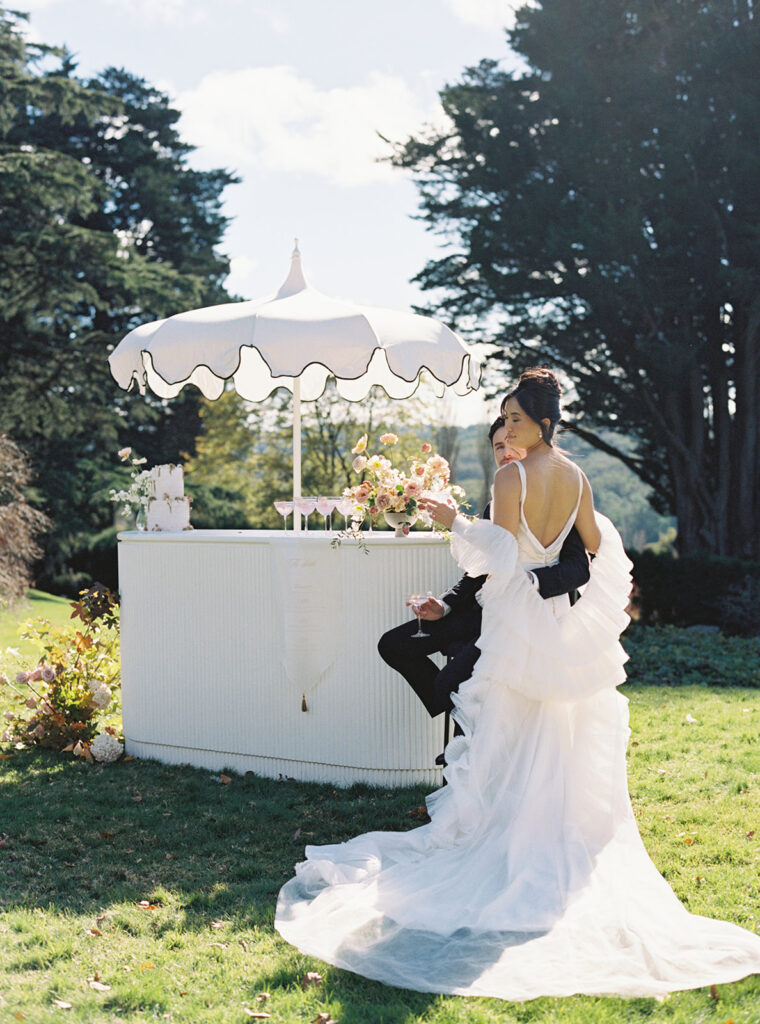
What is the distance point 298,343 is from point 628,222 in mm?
11623

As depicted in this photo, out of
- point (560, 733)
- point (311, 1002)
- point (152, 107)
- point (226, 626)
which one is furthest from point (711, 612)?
point (152, 107)

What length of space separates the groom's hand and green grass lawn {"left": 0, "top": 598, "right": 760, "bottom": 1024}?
1048 millimetres

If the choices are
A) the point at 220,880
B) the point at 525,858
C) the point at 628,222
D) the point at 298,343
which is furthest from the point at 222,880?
the point at 628,222

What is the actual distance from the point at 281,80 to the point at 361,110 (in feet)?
24.5

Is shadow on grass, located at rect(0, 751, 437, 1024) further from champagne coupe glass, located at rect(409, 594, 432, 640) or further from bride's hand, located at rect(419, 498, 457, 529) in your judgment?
bride's hand, located at rect(419, 498, 457, 529)

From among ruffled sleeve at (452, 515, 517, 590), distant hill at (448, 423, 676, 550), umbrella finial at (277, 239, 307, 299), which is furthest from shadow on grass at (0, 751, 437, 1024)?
distant hill at (448, 423, 676, 550)

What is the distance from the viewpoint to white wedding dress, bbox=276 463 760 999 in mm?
3480

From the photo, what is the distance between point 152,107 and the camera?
29781mm

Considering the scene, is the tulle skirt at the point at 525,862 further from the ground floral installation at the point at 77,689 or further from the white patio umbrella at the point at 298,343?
the ground floral installation at the point at 77,689

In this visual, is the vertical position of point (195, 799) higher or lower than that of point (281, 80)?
lower

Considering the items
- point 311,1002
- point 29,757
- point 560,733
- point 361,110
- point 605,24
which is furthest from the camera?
point 361,110

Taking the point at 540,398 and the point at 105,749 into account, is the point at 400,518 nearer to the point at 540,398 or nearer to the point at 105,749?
the point at 540,398

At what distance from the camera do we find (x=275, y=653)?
628 centimetres

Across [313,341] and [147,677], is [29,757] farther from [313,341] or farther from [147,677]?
[313,341]
